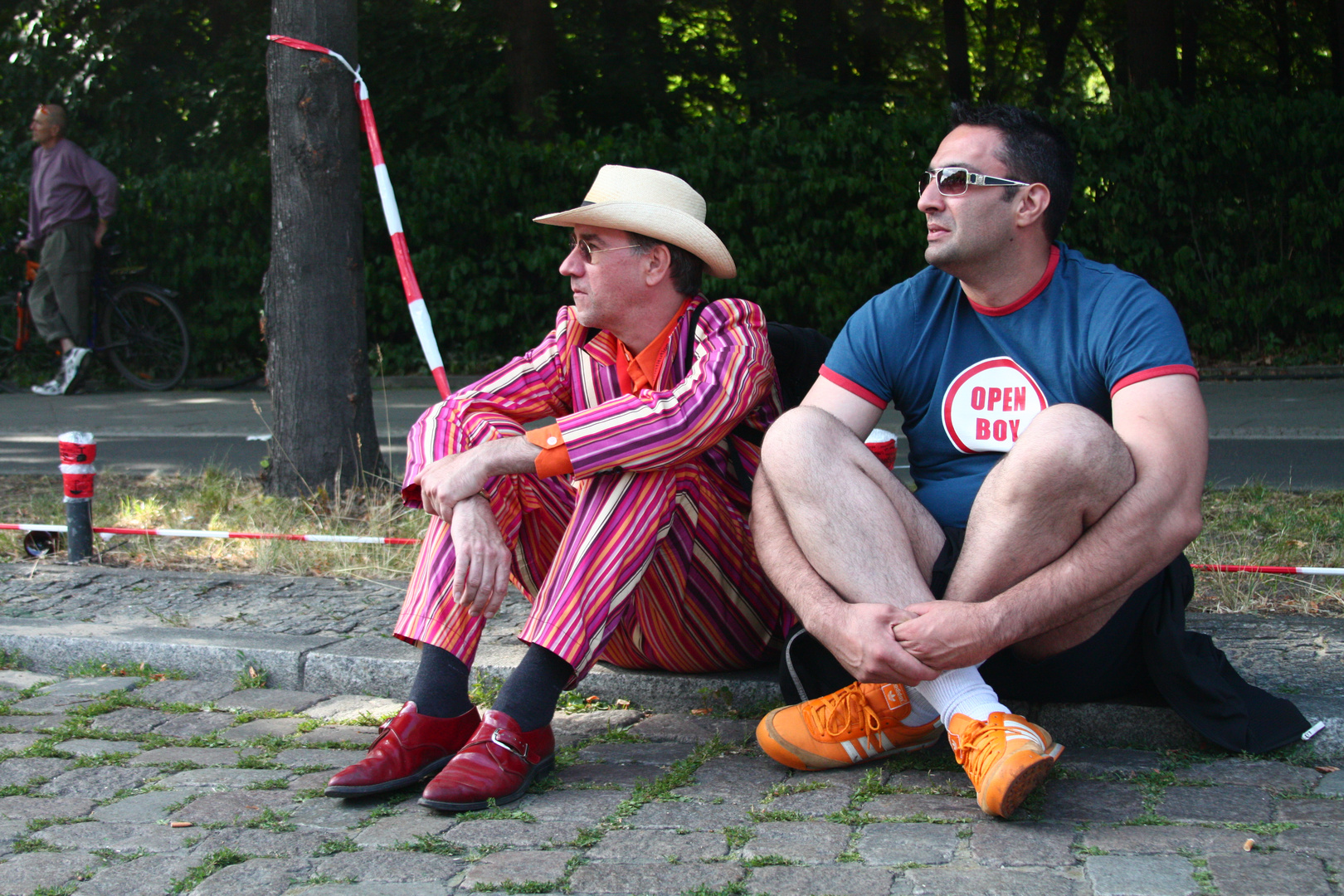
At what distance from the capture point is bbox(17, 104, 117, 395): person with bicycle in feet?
36.4

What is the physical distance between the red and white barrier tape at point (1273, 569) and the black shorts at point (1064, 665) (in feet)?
4.07

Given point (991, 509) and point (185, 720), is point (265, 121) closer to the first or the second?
point (185, 720)

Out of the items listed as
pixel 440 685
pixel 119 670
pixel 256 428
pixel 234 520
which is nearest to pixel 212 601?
pixel 119 670

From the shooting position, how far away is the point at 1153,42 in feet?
44.3

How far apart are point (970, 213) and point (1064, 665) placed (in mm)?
1031

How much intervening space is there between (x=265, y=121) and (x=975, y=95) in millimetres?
9115

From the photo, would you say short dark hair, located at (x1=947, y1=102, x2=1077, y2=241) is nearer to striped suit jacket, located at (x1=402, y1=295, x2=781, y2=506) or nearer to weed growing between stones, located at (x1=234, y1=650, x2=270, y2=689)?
striped suit jacket, located at (x1=402, y1=295, x2=781, y2=506)

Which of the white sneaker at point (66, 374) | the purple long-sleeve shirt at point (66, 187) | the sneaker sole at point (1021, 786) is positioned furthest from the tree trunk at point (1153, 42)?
the sneaker sole at point (1021, 786)

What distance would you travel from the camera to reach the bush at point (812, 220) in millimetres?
10781

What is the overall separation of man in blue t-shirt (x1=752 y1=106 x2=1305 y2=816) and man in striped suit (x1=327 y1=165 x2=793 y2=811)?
0.23 m

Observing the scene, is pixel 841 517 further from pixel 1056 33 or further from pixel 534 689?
pixel 1056 33

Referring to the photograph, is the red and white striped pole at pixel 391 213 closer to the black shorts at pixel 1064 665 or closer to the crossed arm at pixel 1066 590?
the black shorts at pixel 1064 665

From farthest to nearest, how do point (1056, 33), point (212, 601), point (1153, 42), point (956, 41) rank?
point (1056, 33) < point (956, 41) < point (1153, 42) < point (212, 601)

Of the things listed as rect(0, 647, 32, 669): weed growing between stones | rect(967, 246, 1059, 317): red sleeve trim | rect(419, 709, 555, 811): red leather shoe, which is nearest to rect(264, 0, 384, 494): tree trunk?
rect(0, 647, 32, 669): weed growing between stones
